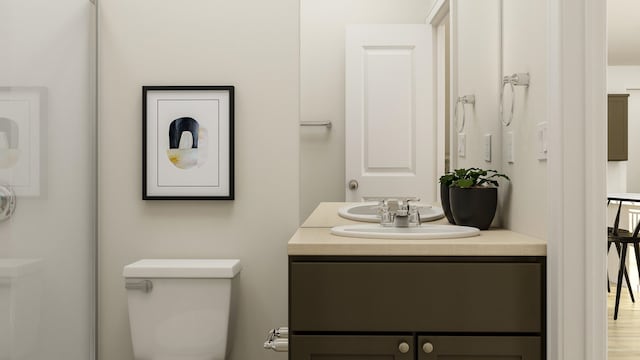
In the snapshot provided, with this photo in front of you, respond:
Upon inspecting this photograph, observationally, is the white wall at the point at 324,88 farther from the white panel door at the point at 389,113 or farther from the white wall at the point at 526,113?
the white wall at the point at 526,113

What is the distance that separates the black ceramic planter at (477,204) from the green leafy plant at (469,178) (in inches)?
1.0

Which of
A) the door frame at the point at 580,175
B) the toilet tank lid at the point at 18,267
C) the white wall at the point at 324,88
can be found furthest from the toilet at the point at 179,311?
the door frame at the point at 580,175

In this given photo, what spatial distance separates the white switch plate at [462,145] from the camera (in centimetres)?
208

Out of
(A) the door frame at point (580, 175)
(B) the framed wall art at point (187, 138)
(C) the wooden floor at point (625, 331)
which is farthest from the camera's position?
(C) the wooden floor at point (625, 331)

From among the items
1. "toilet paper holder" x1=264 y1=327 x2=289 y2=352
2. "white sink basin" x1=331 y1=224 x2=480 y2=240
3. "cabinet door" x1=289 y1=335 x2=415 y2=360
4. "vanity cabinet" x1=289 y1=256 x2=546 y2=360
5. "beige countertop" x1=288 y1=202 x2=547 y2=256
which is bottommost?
"toilet paper holder" x1=264 y1=327 x2=289 y2=352

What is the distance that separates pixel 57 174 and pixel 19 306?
1.47ft

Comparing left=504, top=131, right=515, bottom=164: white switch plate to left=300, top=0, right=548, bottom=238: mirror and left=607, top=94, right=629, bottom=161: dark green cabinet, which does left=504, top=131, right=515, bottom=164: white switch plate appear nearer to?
left=300, top=0, right=548, bottom=238: mirror

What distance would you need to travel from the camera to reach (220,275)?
6.35ft

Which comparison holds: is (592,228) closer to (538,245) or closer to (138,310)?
(538,245)

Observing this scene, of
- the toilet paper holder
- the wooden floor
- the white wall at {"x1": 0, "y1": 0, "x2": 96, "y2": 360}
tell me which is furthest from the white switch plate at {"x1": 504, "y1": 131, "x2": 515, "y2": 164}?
the wooden floor

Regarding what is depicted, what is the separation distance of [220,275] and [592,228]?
117 cm

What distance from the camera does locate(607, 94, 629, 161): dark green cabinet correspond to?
6.17m

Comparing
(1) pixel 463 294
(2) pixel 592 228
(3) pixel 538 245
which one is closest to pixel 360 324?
(1) pixel 463 294

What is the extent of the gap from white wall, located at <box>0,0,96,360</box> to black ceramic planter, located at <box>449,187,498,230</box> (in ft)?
4.37
